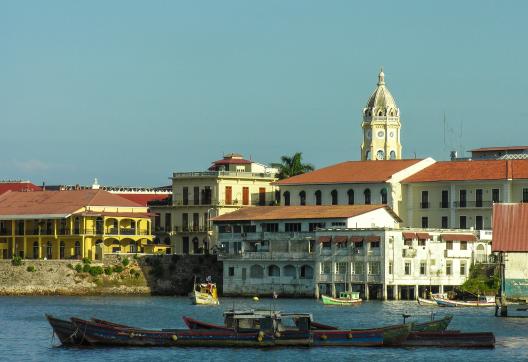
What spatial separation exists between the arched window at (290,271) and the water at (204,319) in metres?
4.43

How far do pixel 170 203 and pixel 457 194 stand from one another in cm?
3324

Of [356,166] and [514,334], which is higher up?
[356,166]

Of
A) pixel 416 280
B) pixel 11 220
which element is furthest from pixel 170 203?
pixel 416 280

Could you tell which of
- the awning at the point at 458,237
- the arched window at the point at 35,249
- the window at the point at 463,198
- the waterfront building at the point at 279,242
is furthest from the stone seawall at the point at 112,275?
the awning at the point at 458,237

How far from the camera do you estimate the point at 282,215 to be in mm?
139250

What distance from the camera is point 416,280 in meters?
131

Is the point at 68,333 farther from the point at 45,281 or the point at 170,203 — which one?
the point at 170,203

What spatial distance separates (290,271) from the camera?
136375mm

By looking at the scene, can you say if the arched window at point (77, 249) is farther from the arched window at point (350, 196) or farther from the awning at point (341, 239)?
the awning at point (341, 239)

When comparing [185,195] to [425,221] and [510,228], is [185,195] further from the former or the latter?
[510,228]

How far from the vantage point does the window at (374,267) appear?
130m

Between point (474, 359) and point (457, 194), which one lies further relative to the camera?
point (457, 194)

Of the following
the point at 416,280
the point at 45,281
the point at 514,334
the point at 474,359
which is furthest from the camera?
the point at 45,281

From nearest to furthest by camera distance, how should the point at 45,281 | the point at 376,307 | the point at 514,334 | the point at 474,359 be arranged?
the point at 474,359, the point at 514,334, the point at 376,307, the point at 45,281
